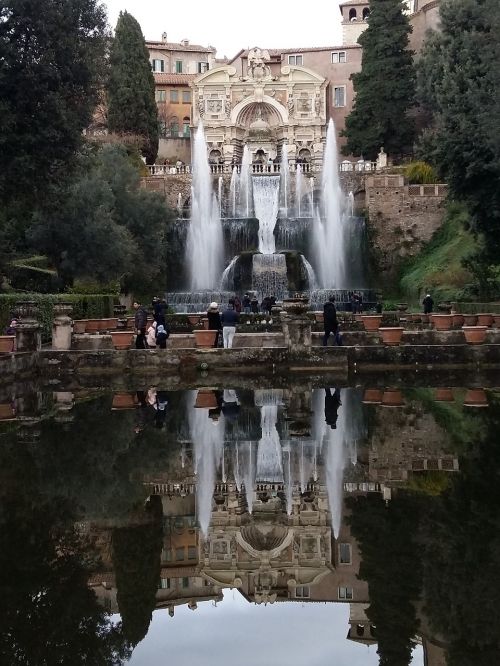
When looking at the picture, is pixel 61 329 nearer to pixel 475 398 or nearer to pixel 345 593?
pixel 475 398

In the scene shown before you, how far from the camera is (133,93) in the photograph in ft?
186

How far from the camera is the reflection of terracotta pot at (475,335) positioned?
20.6 metres

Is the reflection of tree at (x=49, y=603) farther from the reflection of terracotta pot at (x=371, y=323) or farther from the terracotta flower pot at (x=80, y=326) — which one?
the terracotta flower pot at (x=80, y=326)

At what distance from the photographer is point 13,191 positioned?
21.8 meters

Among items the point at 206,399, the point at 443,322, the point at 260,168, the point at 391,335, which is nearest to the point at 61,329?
the point at 206,399

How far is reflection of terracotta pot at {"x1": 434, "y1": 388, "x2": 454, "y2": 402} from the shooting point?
14.4m

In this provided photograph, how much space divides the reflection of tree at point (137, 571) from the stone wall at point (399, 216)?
4375cm

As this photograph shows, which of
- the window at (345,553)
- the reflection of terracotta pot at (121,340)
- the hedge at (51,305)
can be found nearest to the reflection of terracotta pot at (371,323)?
the reflection of terracotta pot at (121,340)

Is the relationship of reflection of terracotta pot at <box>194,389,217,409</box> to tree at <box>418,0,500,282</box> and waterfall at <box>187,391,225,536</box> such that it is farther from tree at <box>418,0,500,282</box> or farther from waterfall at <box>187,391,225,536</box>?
tree at <box>418,0,500,282</box>

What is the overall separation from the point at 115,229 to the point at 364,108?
88.2ft

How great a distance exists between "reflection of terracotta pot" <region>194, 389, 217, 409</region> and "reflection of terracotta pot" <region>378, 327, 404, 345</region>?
210 inches

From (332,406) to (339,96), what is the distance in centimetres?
5872

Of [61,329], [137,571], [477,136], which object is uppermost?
[477,136]

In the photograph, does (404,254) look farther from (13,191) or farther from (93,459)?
(93,459)
